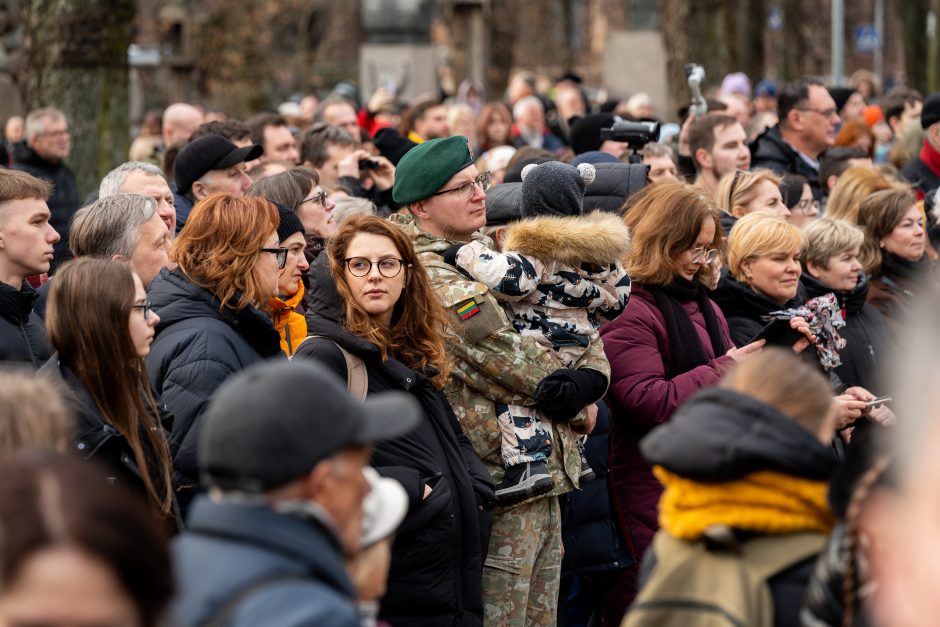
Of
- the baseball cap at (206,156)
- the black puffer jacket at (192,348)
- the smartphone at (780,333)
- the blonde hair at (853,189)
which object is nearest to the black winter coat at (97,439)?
the black puffer jacket at (192,348)

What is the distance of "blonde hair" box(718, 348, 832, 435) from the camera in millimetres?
3082

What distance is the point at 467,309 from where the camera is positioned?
505 cm

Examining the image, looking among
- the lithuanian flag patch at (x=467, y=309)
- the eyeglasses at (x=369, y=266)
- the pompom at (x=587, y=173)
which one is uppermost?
the pompom at (x=587, y=173)

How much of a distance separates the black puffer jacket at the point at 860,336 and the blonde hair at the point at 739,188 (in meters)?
0.83

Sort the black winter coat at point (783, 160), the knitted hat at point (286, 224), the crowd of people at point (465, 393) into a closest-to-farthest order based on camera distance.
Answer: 1. the crowd of people at point (465, 393)
2. the knitted hat at point (286, 224)
3. the black winter coat at point (783, 160)

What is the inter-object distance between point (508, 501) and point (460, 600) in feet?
1.60

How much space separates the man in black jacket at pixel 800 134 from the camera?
9.91 m

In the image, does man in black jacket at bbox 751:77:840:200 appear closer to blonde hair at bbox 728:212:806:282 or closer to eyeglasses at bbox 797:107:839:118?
eyeglasses at bbox 797:107:839:118

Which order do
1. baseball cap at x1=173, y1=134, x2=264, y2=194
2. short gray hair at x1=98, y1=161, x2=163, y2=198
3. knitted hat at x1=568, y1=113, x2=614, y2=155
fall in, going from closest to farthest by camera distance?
short gray hair at x1=98, y1=161, x2=163, y2=198
baseball cap at x1=173, y1=134, x2=264, y2=194
knitted hat at x1=568, y1=113, x2=614, y2=155

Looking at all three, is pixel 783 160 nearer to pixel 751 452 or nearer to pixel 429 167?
pixel 429 167

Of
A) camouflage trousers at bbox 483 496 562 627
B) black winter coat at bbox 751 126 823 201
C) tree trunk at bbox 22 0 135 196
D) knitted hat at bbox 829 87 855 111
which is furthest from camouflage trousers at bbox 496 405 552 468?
knitted hat at bbox 829 87 855 111

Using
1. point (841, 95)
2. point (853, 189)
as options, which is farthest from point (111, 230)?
point (841, 95)

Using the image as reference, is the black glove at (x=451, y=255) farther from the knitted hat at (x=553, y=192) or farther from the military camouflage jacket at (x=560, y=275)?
the knitted hat at (x=553, y=192)

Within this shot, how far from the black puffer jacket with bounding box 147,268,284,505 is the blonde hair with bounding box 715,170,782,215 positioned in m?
3.44
